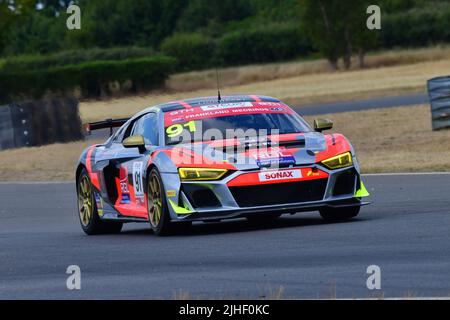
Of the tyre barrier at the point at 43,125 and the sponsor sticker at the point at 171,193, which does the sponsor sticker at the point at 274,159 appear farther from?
the tyre barrier at the point at 43,125

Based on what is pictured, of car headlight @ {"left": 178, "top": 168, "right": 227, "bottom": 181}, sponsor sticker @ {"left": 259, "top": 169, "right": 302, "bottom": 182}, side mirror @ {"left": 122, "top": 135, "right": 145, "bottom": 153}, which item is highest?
side mirror @ {"left": 122, "top": 135, "right": 145, "bottom": 153}

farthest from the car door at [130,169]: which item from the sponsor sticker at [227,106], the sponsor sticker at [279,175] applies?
the sponsor sticker at [279,175]

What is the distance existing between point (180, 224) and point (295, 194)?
1196 millimetres

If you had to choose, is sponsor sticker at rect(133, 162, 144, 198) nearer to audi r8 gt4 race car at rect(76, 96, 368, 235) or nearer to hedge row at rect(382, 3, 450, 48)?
audi r8 gt4 race car at rect(76, 96, 368, 235)

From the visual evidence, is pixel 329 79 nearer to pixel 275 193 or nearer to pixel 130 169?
pixel 130 169

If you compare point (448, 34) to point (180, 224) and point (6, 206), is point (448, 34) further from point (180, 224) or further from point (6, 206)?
point (180, 224)

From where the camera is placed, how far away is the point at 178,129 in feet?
44.3

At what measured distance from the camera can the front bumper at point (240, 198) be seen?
12453mm

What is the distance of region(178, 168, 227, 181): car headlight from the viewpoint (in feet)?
40.9

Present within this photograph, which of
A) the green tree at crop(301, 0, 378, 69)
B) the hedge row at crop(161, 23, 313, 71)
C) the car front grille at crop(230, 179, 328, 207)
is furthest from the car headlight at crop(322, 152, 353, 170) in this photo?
the green tree at crop(301, 0, 378, 69)

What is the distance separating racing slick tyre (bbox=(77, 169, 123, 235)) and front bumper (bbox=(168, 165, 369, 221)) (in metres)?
2.16

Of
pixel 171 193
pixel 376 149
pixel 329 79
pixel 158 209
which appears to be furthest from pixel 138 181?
pixel 329 79

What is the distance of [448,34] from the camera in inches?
2576
